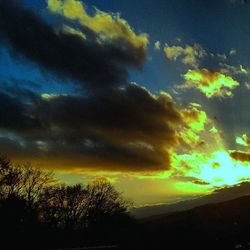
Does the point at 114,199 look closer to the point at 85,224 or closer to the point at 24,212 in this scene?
the point at 85,224

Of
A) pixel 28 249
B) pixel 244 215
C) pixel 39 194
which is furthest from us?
pixel 244 215

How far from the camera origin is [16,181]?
80.1 meters

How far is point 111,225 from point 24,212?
54.5 feet

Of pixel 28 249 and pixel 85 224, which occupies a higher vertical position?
pixel 85 224

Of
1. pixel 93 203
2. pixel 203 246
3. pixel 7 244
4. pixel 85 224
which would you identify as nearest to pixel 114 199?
pixel 93 203

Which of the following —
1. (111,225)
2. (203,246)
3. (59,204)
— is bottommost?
(203,246)

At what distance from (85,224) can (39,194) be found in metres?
12.2

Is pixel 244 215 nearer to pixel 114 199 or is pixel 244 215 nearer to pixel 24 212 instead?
pixel 114 199

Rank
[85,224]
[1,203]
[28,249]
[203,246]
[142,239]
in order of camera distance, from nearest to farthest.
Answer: [28,249]
[142,239]
[203,246]
[1,203]
[85,224]

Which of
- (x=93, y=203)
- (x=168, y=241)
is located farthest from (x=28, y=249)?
(x=93, y=203)

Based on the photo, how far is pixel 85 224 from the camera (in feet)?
306

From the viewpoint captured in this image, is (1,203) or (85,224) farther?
(85,224)

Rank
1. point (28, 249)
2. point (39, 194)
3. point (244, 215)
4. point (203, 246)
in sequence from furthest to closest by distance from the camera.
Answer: point (244, 215)
point (39, 194)
point (203, 246)
point (28, 249)

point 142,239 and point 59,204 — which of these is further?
point 59,204
